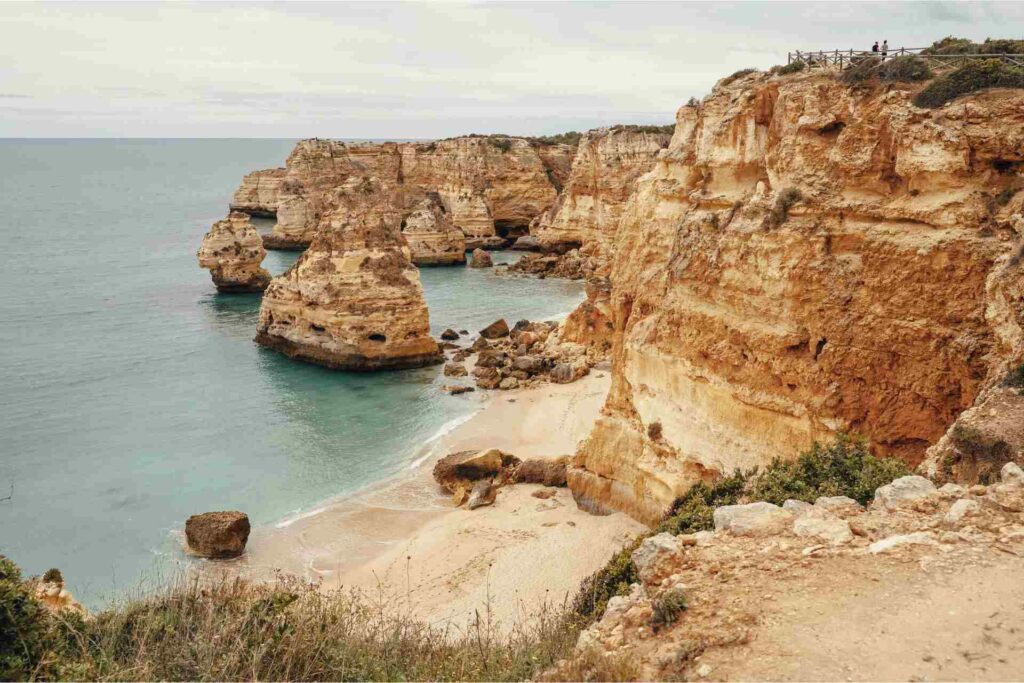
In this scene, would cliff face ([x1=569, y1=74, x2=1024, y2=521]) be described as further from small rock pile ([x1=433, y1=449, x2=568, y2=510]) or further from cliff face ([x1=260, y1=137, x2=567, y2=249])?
cliff face ([x1=260, y1=137, x2=567, y2=249])

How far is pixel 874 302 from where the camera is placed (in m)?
12.2

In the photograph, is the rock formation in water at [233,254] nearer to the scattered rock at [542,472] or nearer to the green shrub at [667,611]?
the scattered rock at [542,472]

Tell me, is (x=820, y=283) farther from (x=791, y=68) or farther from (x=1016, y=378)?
(x=791, y=68)

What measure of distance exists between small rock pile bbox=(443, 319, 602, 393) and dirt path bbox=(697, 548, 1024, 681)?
24826mm

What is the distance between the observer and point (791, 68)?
15719mm

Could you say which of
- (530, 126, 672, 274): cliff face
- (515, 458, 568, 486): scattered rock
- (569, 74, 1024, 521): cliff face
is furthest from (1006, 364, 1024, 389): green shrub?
(530, 126, 672, 274): cliff face

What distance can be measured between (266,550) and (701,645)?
15113 millimetres

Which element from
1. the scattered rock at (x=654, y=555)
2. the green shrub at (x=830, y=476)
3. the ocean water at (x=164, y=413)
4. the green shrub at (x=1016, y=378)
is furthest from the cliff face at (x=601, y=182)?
the scattered rock at (x=654, y=555)

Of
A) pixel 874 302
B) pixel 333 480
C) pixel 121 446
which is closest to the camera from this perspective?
pixel 874 302

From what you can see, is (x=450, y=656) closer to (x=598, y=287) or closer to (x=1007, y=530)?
(x=1007, y=530)

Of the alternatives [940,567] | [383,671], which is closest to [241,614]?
[383,671]

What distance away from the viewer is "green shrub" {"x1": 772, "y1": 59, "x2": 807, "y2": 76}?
15562 millimetres

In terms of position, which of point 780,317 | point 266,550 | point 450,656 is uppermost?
point 780,317

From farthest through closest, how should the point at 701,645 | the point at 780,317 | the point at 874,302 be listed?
the point at 780,317
the point at 874,302
the point at 701,645
